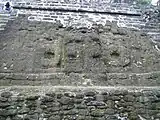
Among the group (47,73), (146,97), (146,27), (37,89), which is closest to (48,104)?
(37,89)

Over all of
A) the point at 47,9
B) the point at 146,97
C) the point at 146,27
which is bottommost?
the point at 146,97

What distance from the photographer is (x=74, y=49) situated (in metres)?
5.08

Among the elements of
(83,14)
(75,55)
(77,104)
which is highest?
(83,14)

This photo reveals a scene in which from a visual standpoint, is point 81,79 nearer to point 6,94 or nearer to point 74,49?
point 74,49

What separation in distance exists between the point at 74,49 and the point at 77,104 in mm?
1355

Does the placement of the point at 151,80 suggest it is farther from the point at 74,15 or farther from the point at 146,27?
the point at 74,15

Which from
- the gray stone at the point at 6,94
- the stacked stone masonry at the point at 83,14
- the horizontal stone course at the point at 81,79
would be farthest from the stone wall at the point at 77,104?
the stacked stone masonry at the point at 83,14

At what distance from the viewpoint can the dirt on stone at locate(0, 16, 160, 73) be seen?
482 centimetres

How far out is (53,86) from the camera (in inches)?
173

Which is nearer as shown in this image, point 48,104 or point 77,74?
point 48,104

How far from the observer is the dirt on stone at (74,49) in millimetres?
4816

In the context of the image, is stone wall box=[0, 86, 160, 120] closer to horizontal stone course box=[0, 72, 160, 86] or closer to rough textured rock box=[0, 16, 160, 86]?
horizontal stone course box=[0, 72, 160, 86]

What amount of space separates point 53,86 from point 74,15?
194cm

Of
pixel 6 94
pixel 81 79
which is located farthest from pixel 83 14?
pixel 6 94
